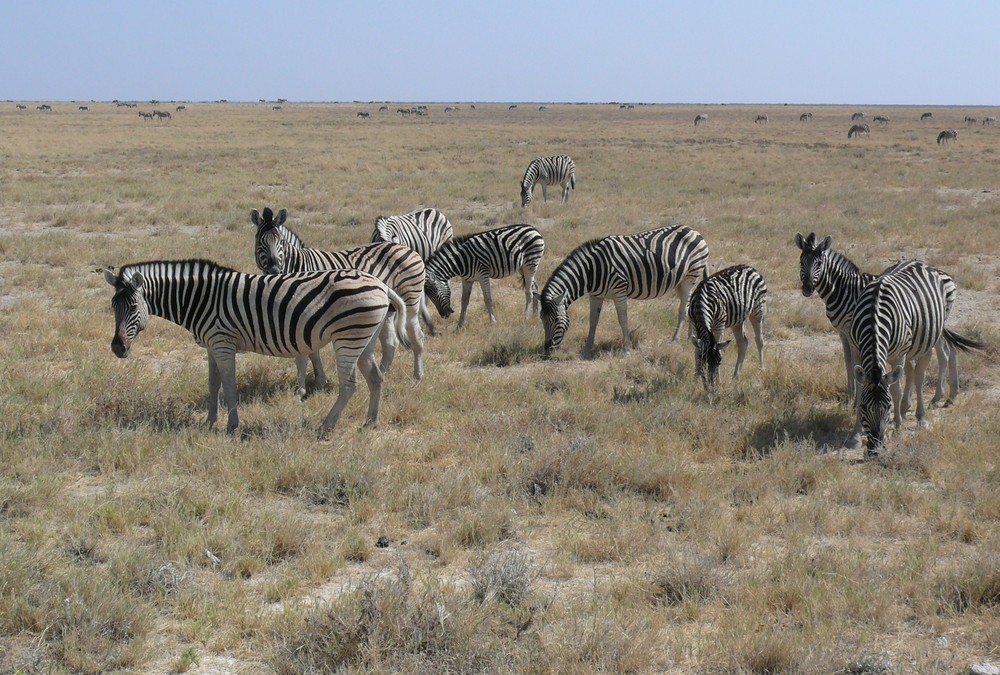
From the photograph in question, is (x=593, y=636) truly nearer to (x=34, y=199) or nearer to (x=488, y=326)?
(x=488, y=326)

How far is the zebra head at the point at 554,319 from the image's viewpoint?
10.5 m

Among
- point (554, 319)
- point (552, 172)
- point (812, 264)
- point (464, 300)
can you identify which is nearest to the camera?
point (812, 264)

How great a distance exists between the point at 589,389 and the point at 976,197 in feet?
69.5

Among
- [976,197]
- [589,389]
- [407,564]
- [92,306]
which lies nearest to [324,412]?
[589,389]

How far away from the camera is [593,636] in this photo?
4250 millimetres

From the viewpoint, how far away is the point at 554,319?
10539mm

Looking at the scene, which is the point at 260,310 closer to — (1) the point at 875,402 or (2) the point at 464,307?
(2) the point at 464,307

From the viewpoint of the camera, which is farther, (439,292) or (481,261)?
(481,261)

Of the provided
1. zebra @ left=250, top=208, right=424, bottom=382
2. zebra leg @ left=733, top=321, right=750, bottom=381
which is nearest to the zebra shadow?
zebra leg @ left=733, top=321, right=750, bottom=381

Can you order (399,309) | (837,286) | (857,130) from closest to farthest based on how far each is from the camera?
1. (399,309)
2. (837,286)
3. (857,130)

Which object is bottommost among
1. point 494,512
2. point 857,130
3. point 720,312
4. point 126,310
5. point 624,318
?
point 494,512

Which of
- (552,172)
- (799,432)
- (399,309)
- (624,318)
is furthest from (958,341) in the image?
(552,172)

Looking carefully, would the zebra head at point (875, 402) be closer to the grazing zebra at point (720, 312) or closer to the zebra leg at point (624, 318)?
Answer: the grazing zebra at point (720, 312)

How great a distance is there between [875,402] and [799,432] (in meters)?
0.90
